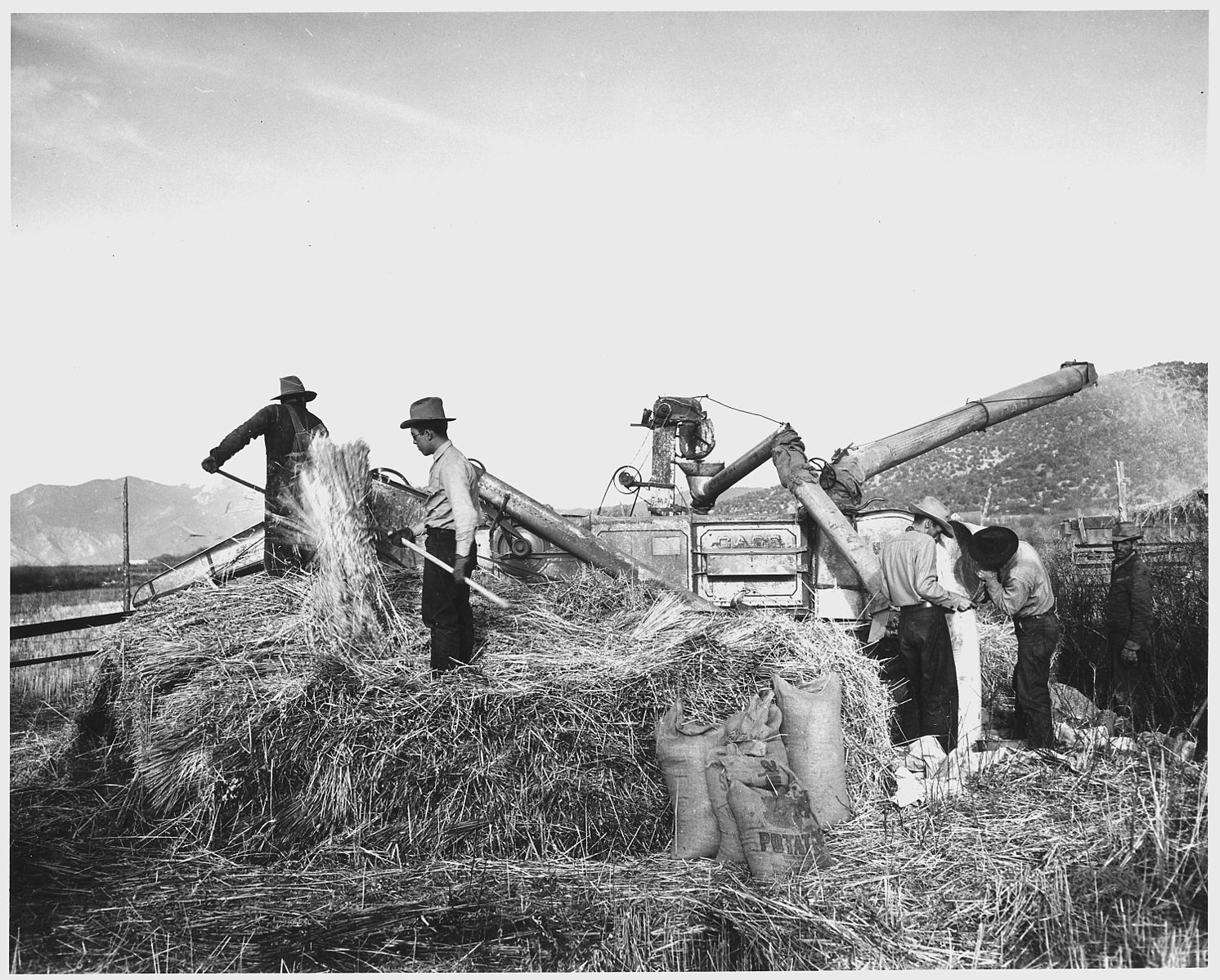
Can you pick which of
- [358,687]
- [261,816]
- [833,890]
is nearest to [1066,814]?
[833,890]

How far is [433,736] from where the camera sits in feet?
16.1

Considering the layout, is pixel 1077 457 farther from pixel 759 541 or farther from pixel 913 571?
pixel 913 571

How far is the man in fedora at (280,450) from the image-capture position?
20.0ft

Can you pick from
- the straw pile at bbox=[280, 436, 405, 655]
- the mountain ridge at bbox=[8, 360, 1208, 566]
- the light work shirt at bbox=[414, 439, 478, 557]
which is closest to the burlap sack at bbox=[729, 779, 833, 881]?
the light work shirt at bbox=[414, 439, 478, 557]

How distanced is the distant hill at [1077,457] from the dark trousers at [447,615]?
25546 millimetres

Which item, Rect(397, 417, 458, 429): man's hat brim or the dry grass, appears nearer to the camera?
the dry grass

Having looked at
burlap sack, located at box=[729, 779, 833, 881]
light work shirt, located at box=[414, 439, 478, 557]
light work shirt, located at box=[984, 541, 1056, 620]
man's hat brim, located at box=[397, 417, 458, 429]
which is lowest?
burlap sack, located at box=[729, 779, 833, 881]

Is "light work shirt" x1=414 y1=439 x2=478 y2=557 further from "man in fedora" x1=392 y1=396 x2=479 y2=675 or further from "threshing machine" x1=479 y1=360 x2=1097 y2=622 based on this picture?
"threshing machine" x1=479 y1=360 x2=1097 y2=622

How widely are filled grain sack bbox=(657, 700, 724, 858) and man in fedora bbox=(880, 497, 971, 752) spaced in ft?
7.79

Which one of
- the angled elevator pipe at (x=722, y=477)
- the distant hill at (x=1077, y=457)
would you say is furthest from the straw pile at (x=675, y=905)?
the distant hill at (x=1077, y=457)

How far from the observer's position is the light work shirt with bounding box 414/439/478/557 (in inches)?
208

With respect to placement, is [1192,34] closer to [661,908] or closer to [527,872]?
[661,908]

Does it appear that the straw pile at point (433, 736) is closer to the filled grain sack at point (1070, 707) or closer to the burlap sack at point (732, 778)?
the burlap sack at point (732, 778)

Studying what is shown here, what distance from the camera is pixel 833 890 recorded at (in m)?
4.26
